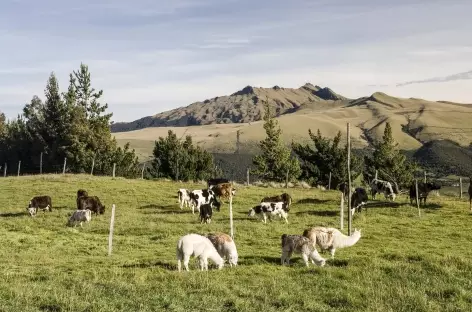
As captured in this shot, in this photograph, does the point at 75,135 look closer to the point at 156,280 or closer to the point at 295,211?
the point at 295,211

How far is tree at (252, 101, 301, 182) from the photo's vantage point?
58584 millimetres

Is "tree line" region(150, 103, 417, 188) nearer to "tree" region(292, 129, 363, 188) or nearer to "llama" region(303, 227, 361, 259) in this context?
"tree" region(292, 129, 363, 188)

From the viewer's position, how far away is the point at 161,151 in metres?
62.6

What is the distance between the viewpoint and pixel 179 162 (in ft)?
201

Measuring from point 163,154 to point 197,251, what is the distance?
48.1m

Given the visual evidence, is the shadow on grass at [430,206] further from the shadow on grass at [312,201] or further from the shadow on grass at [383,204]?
the shadow on grass at [312,201]

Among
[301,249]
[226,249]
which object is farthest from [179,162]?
[301,249]

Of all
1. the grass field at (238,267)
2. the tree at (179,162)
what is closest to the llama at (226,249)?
the grass field at (238,267)

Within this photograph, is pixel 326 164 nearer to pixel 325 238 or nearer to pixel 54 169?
pixel 54 169

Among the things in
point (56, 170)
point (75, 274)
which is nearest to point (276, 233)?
point (75, 274)

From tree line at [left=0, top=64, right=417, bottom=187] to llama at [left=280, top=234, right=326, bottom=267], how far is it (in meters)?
42.2

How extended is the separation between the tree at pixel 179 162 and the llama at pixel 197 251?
43513mm

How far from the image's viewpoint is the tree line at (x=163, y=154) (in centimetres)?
6006

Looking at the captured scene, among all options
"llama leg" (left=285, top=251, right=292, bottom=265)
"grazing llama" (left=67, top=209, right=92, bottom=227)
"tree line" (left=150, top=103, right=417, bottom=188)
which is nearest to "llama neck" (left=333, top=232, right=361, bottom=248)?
"llama leg" (left=285, top=251, right=292, bottom=265)
